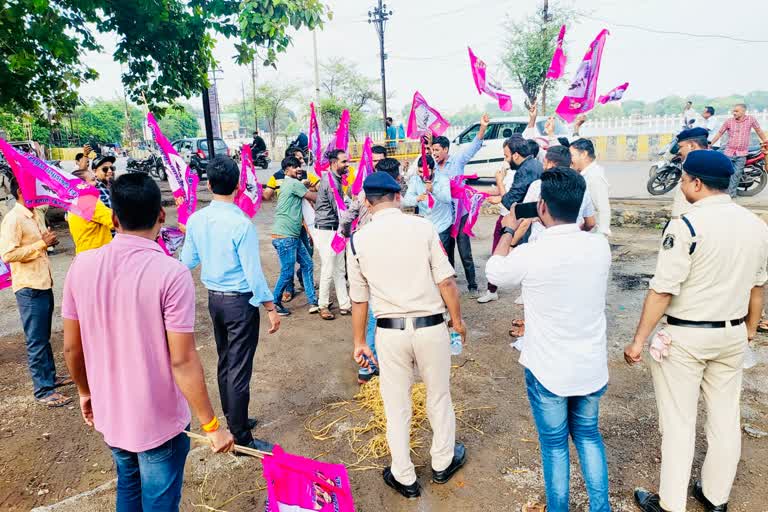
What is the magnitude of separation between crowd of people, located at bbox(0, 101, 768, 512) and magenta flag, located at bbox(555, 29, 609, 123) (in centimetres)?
324

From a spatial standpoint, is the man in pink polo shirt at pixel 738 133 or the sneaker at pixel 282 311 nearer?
the sneaker at pixel 282 311

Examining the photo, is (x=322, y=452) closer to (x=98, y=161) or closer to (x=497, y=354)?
(x=497, y=354)

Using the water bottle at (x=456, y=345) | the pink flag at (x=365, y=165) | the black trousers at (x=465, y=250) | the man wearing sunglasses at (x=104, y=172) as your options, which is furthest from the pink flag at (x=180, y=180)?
the black trousers at (x=465, y=250)

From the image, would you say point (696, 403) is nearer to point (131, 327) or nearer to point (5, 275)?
point (131, 327)

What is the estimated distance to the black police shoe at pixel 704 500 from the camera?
2.54 metres

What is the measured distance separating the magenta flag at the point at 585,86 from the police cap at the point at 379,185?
3519 mm

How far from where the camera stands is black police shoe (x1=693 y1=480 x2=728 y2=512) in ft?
8.34

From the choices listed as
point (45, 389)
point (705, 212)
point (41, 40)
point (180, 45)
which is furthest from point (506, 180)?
point (41, 40)

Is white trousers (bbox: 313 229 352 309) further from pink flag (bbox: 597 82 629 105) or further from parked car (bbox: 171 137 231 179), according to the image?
parked car (bbox: 171 137 231 179)

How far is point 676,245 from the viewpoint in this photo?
2303mm

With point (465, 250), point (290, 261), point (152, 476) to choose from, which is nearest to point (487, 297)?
point (465, 250)

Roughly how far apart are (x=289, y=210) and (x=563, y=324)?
406 cm

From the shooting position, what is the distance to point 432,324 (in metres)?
2.65

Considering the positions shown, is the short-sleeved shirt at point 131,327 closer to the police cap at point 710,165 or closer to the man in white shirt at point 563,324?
the man in white shirt at point 563,324
